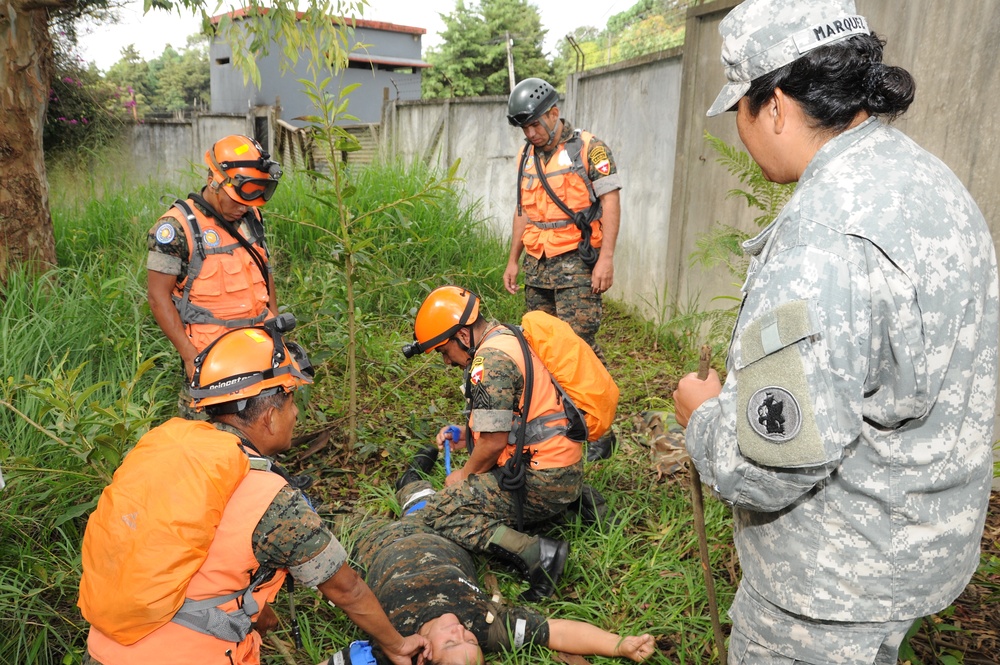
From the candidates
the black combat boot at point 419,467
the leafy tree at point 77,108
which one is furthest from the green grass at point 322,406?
the leafy tree at point 77,108

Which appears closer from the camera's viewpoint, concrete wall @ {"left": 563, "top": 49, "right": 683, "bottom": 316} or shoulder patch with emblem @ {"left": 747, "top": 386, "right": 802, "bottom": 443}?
shoulder patch with emblem @ {"left": 747, "top": 386, "right": 802, "bottom": 443}

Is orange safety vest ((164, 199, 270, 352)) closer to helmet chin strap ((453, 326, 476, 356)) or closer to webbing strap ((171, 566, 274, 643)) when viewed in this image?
helmet chin strap ((453, 326, 476, 356))

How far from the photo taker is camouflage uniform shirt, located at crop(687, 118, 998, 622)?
3.88 ft

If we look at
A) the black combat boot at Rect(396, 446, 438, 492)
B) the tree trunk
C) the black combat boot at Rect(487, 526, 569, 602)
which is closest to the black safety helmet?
the black combat boot at Rect(396, 446, 438, 492)

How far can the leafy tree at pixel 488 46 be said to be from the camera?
2447cm

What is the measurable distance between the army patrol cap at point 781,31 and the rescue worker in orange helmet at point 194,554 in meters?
1.45

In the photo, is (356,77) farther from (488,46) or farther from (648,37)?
(648,37)

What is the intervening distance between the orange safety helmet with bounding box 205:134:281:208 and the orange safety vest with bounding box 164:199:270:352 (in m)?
0.21

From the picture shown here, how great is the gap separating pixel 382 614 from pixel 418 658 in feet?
1.18

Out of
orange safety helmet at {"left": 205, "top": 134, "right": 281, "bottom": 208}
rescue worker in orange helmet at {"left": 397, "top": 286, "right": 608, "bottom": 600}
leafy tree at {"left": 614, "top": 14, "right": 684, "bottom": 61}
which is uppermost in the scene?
leafy tree at {"left": 614, "top": 14, "right": 684, "bottom": 61}

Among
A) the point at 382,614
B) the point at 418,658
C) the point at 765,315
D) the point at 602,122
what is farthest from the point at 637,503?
the point at 602,122

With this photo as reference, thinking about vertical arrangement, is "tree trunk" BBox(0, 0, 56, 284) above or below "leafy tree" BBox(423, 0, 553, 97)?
below

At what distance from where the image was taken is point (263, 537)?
181 cm

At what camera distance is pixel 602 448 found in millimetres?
3912
